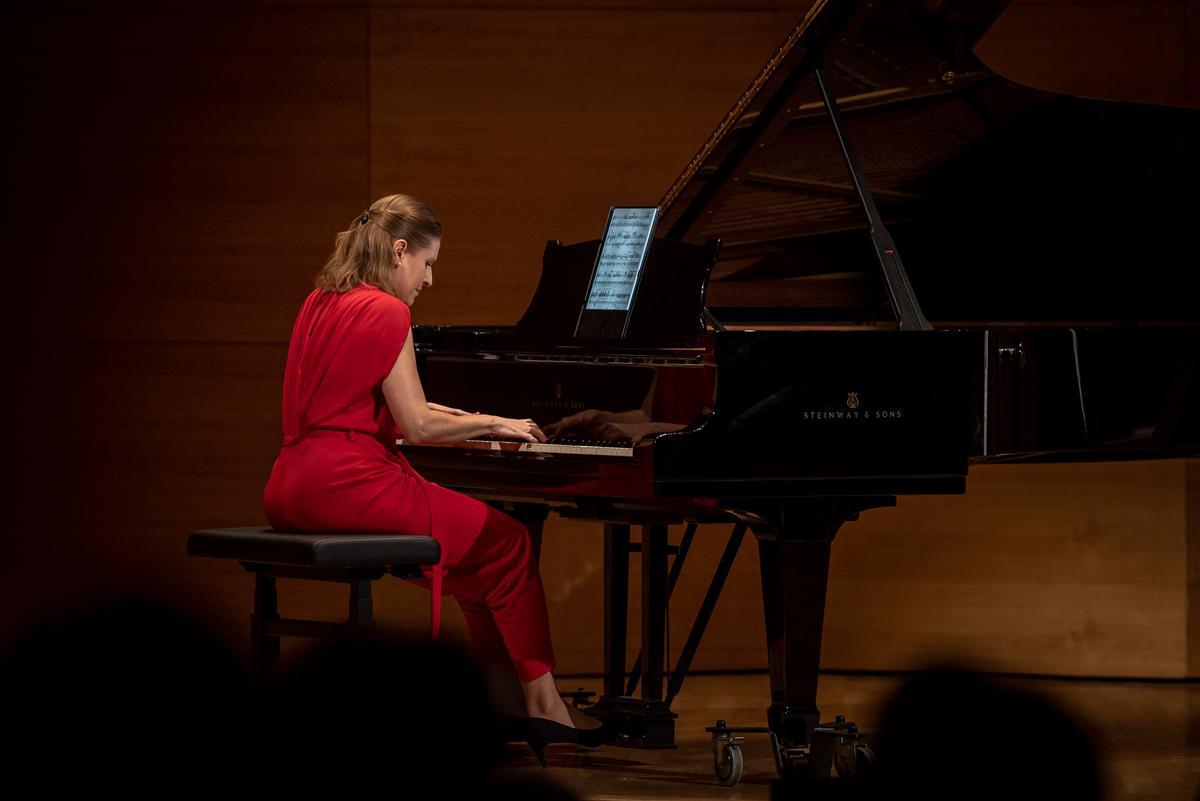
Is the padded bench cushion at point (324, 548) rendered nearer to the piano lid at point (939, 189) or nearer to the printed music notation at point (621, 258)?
the printed music notation at point (621, 258)

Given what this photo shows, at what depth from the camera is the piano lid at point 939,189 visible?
12.6 ft

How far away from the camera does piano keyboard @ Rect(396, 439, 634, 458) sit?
3395 mm

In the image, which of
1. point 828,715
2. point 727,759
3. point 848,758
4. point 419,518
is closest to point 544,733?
point 727,759

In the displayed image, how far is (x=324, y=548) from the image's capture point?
3244 millimetres

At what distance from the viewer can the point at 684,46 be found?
550 cm

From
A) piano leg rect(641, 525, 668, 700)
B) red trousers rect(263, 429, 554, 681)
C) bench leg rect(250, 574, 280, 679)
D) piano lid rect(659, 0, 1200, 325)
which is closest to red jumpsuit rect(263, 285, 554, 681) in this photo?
red trousers rect(263, 429, 554, 681)

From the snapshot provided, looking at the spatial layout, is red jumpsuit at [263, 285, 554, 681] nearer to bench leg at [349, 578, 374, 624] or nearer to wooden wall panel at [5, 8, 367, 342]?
bench leg at [349, 578, 374, 624]

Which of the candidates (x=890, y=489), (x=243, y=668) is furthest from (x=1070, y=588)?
(x=243, y=668)

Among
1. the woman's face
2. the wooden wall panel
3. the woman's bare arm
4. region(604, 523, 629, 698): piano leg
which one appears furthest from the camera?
the wooden wall panel

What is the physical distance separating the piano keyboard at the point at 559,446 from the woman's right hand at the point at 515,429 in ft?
Result: 0.10

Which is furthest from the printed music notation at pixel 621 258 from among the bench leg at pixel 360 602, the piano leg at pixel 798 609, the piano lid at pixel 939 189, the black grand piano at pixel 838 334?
the bench leg at pixel 360 602

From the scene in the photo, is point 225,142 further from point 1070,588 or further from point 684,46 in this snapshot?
point 1070,588

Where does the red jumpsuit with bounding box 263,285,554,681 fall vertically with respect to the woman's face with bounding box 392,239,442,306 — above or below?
below

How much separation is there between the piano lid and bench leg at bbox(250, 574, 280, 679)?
1.32 metres
